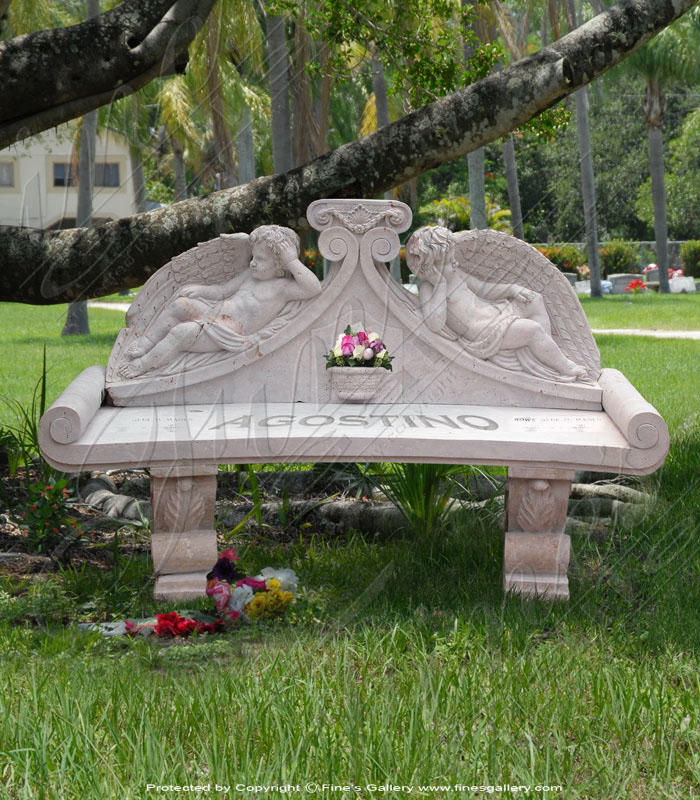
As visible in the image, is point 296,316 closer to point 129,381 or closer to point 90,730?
point 129,381

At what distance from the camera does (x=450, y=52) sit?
242 inches

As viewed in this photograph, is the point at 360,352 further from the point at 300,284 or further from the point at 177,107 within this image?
the point at 177,107

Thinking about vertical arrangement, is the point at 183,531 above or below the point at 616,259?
below

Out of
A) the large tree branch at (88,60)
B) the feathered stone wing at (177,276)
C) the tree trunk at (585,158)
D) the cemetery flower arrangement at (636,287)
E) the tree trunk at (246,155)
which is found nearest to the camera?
the feathered stone wing at (177,276)

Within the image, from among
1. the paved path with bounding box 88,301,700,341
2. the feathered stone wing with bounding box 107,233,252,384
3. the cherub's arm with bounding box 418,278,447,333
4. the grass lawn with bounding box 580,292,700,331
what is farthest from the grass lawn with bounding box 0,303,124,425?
the grass lawn with bounding box 580,292,700,331

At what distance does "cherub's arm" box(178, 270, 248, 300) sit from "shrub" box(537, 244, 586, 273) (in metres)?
25.6

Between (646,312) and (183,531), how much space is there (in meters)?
16.3

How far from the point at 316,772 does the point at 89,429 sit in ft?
6.30

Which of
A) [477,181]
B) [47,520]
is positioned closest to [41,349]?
[477,181]

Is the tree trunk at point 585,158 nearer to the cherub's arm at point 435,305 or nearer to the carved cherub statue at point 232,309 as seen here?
the cherub's arm at point 435,305

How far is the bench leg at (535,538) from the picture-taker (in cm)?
387

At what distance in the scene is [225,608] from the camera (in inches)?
146

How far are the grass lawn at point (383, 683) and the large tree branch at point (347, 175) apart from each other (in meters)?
1.54

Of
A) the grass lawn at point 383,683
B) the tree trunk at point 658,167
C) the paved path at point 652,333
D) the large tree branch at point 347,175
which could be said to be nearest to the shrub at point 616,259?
the tree trunk at point 658,167
